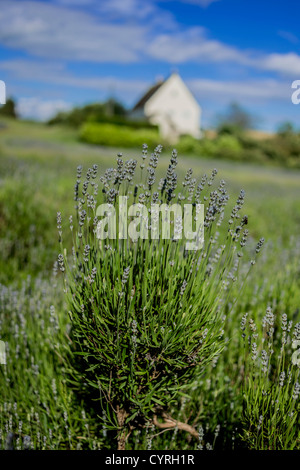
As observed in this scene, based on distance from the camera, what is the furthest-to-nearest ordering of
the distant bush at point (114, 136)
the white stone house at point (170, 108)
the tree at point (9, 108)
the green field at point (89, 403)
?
the tree at point (9, 108) < the white stone house at point (170, 108) < the distant bush at point (114, 136) < the green field at point (89, 403)

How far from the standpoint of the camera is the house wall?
155 feet

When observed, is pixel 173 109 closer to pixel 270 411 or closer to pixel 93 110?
pixel 93 110

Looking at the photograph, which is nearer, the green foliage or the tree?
the green foliage

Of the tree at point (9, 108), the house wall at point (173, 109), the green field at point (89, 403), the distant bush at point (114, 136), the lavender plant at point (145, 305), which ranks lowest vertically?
the green field at point (89, 403)

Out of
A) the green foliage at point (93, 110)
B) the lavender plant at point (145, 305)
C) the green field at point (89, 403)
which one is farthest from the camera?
the green foliage at point (93, 110)

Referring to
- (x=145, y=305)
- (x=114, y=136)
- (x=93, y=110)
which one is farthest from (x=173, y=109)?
(x=145, y=305)

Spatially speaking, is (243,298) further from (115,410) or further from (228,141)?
(228,141)

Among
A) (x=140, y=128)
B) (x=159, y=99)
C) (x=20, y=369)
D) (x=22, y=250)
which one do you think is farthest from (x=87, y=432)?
(x=159, y=99)

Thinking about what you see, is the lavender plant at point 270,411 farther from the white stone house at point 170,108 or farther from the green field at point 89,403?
the white stone house at point 170,108

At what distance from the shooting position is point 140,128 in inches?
1457

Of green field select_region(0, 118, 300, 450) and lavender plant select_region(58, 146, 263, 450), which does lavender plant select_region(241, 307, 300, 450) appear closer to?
green field select_region(0, 118, 300, 450)

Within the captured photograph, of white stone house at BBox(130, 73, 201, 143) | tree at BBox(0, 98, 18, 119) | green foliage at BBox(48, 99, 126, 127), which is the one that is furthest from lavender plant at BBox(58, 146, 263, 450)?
tree at BBox(0, 98, 18, 119)

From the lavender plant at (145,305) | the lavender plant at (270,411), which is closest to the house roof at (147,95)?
the lavender plant at (145,305)

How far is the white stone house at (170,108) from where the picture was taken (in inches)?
1860
